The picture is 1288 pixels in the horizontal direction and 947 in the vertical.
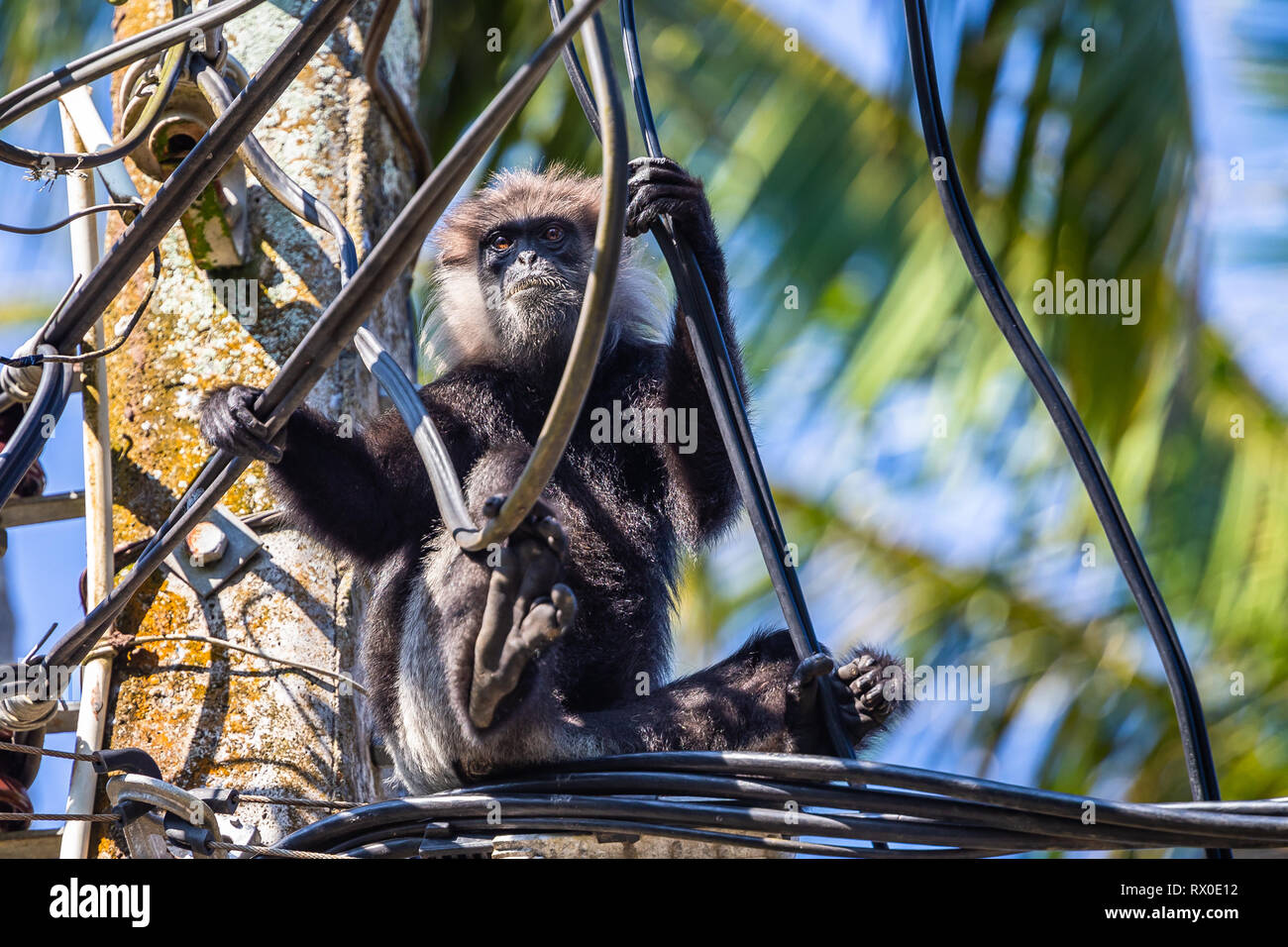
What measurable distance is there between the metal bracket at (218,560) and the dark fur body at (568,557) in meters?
0.20

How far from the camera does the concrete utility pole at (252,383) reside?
337cm

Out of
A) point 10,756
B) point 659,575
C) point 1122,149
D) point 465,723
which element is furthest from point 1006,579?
point 10,756

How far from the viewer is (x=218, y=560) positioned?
11.5 feet

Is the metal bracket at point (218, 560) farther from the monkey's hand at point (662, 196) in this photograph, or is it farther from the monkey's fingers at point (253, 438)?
the monkey's hand at point (662, 196)

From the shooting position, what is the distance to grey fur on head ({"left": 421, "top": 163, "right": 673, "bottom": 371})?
4.31 meters

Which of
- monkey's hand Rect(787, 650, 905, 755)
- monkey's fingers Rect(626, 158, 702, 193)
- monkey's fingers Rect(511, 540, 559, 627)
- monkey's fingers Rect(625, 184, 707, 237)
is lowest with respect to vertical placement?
monkey's hand Rect(787, 650, 905, 755)

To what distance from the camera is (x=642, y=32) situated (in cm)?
620

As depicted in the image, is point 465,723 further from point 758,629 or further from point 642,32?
point 642,32

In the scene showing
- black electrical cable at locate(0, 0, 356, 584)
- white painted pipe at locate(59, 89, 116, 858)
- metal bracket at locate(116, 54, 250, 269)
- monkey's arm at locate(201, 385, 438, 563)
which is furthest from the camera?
metal bracket at locate(116, 54, 250, 269)

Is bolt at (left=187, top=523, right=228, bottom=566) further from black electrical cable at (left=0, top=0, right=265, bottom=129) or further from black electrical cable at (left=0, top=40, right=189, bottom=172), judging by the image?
black electrical cable at (left=0, top=0, right=265, bottom=129)

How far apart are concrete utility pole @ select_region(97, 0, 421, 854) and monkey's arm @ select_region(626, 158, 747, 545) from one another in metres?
0.95

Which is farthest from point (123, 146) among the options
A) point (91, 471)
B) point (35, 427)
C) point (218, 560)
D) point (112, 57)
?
point (218, 560)

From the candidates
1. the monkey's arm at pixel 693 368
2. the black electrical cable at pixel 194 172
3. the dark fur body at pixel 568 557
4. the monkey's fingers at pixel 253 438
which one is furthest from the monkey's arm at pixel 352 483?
the black electrical cable at pixel 194 172

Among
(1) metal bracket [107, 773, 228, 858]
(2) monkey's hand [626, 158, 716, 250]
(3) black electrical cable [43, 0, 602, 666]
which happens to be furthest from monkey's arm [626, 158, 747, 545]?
(1) metal bracket [107, 773, 228, 858]
